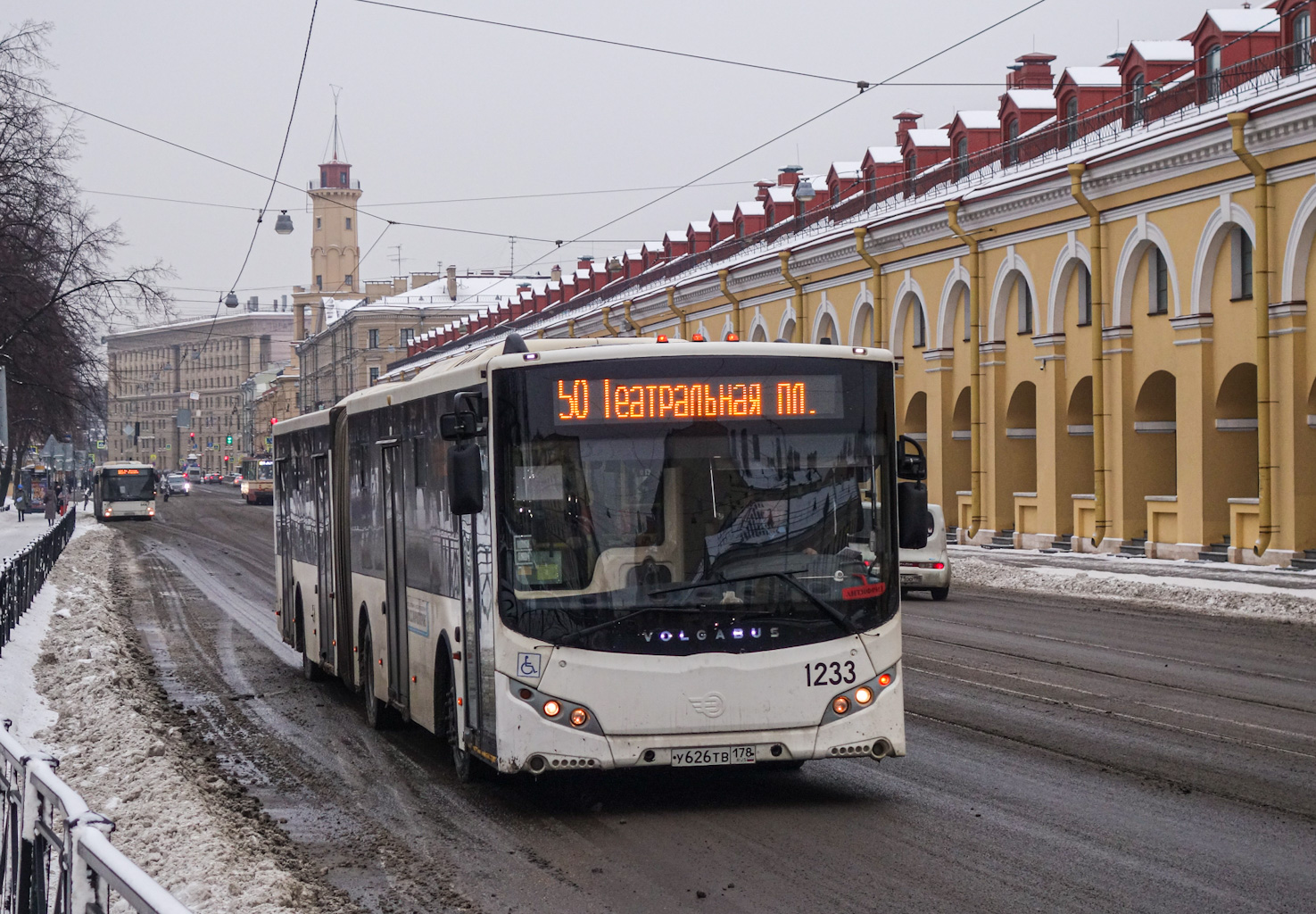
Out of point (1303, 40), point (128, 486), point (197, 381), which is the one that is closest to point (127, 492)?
point (128, 486)

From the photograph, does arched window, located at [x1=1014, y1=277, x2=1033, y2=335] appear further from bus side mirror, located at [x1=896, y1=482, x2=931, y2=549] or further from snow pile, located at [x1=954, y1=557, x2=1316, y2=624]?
bus side mirror, located at [x1=896, y1=482, x2=931, y2=549]

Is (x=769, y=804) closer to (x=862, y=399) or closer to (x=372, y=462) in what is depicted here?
(x=862, y=399)

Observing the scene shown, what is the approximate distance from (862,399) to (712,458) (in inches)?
36.9

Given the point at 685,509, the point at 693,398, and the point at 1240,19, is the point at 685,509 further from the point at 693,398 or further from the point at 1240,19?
the point at 1240,19

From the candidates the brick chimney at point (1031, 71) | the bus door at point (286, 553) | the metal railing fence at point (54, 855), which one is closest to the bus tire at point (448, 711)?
the metal railing fence at point (54, 855)

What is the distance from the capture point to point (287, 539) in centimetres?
1788

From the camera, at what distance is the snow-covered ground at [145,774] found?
7344mm

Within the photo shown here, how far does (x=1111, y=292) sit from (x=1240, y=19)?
18.2ft

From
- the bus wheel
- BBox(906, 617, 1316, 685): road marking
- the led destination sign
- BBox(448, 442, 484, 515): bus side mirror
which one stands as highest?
the led destination sign

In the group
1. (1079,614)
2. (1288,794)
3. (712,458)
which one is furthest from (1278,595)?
(712,458)

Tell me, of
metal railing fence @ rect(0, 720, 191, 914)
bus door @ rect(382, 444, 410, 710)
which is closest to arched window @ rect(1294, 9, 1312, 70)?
bus door @ rect(382, 444, 410, 710)

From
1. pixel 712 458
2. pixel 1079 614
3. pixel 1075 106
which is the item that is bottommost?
pixel 1079 614

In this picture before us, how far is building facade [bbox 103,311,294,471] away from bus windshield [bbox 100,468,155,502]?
272 feet

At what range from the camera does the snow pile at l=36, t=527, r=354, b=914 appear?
23.8 ft
